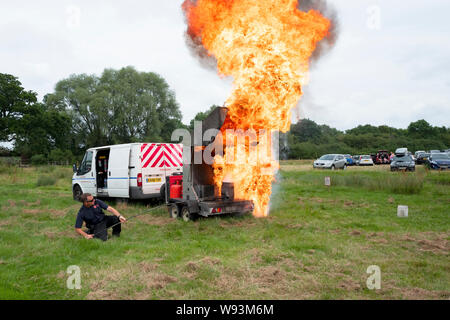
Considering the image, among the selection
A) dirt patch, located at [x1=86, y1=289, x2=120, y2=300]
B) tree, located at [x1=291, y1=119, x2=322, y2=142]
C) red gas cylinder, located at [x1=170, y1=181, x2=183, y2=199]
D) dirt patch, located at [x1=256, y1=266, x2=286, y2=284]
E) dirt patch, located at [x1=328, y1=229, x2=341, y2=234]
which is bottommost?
dirt patch, located at [x1=86, y1=289, x2=120, y2=300]

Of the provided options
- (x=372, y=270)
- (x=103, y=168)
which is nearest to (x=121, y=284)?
(x=372, y=270)

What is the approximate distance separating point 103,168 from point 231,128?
8.56 meters

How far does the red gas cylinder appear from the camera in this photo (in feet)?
33.4

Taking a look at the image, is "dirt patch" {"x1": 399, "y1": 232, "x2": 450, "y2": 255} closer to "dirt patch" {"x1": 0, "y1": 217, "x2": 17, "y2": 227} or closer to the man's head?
the man's head

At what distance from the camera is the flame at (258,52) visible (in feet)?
27.9

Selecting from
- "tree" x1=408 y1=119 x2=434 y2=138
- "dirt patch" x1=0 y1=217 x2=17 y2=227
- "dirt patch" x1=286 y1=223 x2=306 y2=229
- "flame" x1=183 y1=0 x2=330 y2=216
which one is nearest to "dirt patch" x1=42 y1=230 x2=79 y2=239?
"dirt patch" x1=0 y1=217 x2=17 y2=227

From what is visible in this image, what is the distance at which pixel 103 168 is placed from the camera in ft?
49.4

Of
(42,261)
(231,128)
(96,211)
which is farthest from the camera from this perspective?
(231,128)

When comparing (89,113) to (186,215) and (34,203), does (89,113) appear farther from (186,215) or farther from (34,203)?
(186,215)

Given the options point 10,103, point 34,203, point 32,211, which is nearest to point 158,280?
point 32,211

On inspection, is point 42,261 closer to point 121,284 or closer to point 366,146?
point 121,284

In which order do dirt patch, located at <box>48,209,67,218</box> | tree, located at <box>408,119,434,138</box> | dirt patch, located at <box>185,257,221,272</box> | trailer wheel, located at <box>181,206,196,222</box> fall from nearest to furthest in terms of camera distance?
dirt patch, located at <box>185,257,221,272</box>, trailer wheel, located at <box>181,206,196,222</box>, dirt patch, located at <box>48,209,67,218</box>, tree, located at <box>408,119,434,138</box>

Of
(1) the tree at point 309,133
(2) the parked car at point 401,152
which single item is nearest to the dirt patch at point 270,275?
(2) the parked car at point 401,152

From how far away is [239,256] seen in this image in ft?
20.4
